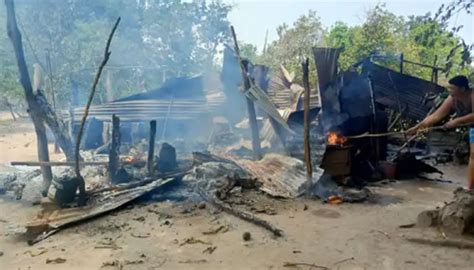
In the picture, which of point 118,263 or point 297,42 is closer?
point 118,263

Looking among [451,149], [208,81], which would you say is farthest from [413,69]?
[208,81]

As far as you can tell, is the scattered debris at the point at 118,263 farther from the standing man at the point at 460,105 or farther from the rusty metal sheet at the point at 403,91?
the rusty metal sheet at the point at 403,91

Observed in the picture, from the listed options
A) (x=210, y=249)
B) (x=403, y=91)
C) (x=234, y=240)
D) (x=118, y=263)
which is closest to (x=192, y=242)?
(x=210, y=249)

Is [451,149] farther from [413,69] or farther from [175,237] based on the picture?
[175,237]

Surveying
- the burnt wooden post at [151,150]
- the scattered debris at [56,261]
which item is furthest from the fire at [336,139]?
the scattered debris at [56,261]

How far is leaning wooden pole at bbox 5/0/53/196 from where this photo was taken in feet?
24.2

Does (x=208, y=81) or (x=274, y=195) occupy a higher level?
(x=208, y=81)

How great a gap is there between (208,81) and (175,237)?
1085 cm

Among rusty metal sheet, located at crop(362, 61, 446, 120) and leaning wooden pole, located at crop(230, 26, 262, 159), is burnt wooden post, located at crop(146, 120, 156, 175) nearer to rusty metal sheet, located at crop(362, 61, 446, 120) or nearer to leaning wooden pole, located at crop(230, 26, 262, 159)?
leaning wooden pole, located at crop(230, 26, 262, 159)

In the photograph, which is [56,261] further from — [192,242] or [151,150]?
[151,150]

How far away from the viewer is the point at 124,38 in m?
20.3

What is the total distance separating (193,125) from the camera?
15.3 m

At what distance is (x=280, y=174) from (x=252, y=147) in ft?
8.80

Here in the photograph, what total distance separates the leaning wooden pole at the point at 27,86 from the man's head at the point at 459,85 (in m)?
7.04
